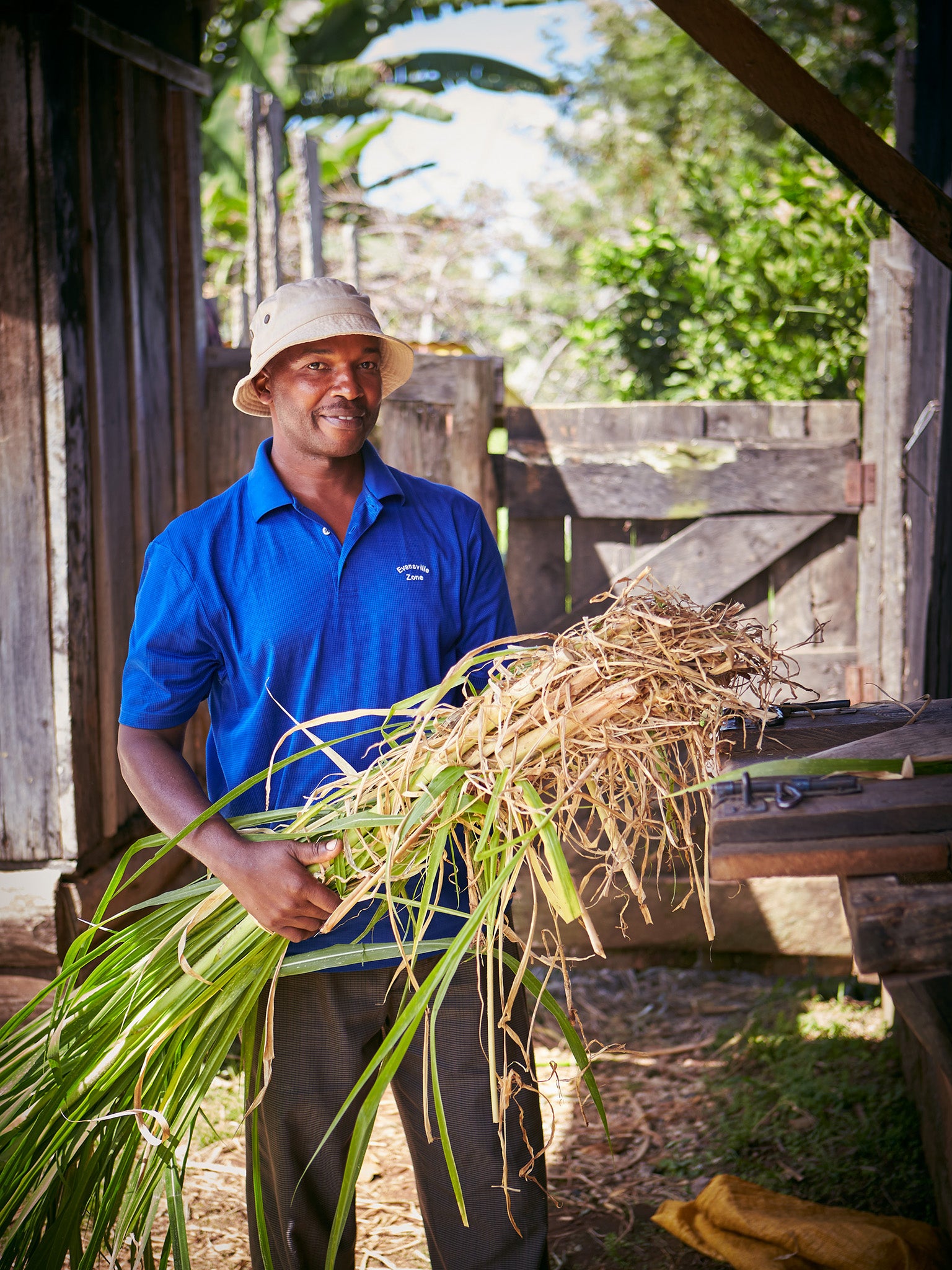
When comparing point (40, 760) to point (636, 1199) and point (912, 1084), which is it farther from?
point (912, 1084)

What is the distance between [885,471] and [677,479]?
69cm

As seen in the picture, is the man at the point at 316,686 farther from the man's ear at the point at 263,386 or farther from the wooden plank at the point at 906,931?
the wooden plank at the point at 906,931

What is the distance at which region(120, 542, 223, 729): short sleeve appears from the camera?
191 cm

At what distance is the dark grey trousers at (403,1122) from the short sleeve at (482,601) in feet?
1.99

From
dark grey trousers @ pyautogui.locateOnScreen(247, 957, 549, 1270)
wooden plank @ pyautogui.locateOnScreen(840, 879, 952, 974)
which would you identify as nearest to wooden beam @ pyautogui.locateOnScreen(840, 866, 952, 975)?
wooden plank @ pyautogui.locateOnScreen(840, 879, 952, 974)

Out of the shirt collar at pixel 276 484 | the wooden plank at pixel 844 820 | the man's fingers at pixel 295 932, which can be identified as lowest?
the man's fingers at pixel 295 932

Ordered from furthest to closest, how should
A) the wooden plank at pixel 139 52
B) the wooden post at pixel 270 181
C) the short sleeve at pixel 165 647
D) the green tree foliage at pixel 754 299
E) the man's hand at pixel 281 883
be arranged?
the wooden post at pixel 270 181
the green tree foliage at pixel 754 299
the wooden plank at pixel 139 52
the short sleeve at pixel 165 647
the man's hand at pixel 281 883

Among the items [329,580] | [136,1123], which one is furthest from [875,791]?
[136,1123]

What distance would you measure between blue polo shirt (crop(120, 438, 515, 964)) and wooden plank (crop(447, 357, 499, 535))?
1.63 metres

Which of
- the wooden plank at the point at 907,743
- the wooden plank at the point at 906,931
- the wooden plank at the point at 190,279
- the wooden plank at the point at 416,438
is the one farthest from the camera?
the wooden plank at the point at 416,438

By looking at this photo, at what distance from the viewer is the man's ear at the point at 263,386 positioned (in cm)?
212

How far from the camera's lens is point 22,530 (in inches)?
114

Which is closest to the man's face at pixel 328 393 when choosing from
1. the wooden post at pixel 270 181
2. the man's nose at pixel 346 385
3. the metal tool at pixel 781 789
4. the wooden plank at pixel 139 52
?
the man's nose at pixel 346 385

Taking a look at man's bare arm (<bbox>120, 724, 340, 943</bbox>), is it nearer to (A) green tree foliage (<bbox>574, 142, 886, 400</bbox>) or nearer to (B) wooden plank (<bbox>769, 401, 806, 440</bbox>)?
(B) wooden plank (<bbox>769, 401, 806, 440</bbox>)
